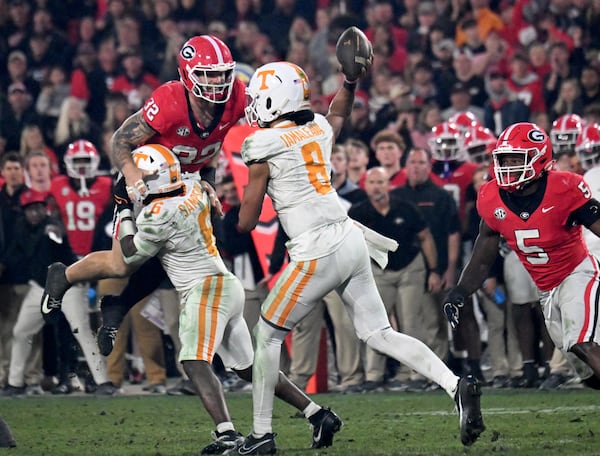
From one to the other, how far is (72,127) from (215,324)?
753 cm

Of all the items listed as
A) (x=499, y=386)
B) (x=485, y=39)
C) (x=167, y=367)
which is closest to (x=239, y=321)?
(x=499, y=386)

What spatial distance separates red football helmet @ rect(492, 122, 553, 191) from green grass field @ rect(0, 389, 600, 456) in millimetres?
1376

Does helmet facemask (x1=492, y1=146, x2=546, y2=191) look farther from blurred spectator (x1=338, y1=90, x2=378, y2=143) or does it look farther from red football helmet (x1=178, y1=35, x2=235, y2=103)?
blurred spectator (x1=338, y1=90, x2=378, y2=143)

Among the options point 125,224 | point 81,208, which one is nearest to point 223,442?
point 125,224

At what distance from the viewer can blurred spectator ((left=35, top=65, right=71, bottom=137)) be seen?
15.0 meters

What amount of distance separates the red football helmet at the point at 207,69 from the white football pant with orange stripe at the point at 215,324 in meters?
1.07

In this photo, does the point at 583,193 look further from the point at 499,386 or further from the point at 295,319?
the point at 499,386

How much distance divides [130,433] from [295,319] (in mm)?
1762

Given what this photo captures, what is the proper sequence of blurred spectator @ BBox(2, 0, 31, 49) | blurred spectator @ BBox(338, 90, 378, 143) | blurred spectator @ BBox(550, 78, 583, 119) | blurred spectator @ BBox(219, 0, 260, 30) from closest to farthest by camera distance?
blurred spectator @ BBox(550, 78, 583, 119) → blurred spectator @ BBox(338, 90, 378, 143) → blurred spectator @ BBox(219, 0, 260, 30) → blurred spectator @ BBox(2, 0, 31, 49)

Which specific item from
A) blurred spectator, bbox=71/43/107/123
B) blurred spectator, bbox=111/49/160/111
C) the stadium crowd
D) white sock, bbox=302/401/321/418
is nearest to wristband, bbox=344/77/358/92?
white sock, bbox=302/401/321/418

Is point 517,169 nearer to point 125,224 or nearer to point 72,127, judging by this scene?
point 125,224

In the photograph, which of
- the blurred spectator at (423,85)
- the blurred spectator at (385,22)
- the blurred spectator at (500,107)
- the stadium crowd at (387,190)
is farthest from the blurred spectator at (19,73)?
the blurred spectator at (500,107)

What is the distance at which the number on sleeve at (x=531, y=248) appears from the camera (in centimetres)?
721

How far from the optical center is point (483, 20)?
14.7 metres
